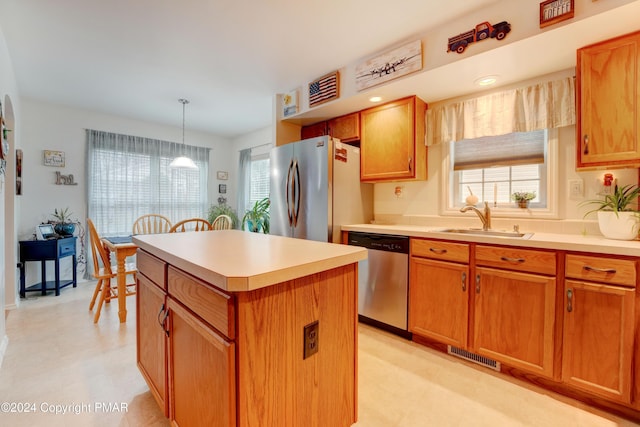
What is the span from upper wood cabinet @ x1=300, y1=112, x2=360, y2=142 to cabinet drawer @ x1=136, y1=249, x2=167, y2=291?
7.21 feet

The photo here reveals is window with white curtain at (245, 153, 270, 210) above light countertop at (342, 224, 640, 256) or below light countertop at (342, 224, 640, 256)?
above

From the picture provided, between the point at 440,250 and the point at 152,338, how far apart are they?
1.87 metres

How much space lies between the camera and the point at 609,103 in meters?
1.66

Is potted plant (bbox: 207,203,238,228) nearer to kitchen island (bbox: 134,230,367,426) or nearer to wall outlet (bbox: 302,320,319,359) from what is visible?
kitchen island (bbox: 134,230,367,426)

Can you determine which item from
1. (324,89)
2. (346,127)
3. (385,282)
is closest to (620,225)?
(385,282)

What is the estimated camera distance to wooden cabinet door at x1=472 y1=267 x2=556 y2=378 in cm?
166

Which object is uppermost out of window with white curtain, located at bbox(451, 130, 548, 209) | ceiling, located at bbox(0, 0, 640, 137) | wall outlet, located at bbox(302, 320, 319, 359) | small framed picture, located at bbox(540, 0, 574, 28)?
ceiling, located at bbox(0, 0, 640, 137)

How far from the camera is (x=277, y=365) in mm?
904

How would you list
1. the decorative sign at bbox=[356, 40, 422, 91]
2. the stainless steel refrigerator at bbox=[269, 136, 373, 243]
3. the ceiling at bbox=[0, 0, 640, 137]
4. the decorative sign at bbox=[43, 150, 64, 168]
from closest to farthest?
the ceiling at bbox=[0, 0, 640, 137] < the decorative sign at bbox=[356, 40, 422, 91] < the stainless steel refrigerator at bbox=[269, 136, 373, 243] < the decorative sign at bbox=[43, 150, 64, 168]

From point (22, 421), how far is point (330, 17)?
115 inches

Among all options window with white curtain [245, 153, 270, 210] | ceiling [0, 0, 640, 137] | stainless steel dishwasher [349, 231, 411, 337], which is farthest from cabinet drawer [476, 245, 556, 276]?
window with white curtain [245, 153, 270, 210]

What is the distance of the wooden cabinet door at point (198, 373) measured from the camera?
0.83 metres

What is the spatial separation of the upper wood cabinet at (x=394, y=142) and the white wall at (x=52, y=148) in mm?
3755

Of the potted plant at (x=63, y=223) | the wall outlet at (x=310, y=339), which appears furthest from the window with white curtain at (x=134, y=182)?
the wall outlet at (x=310, y=339)
